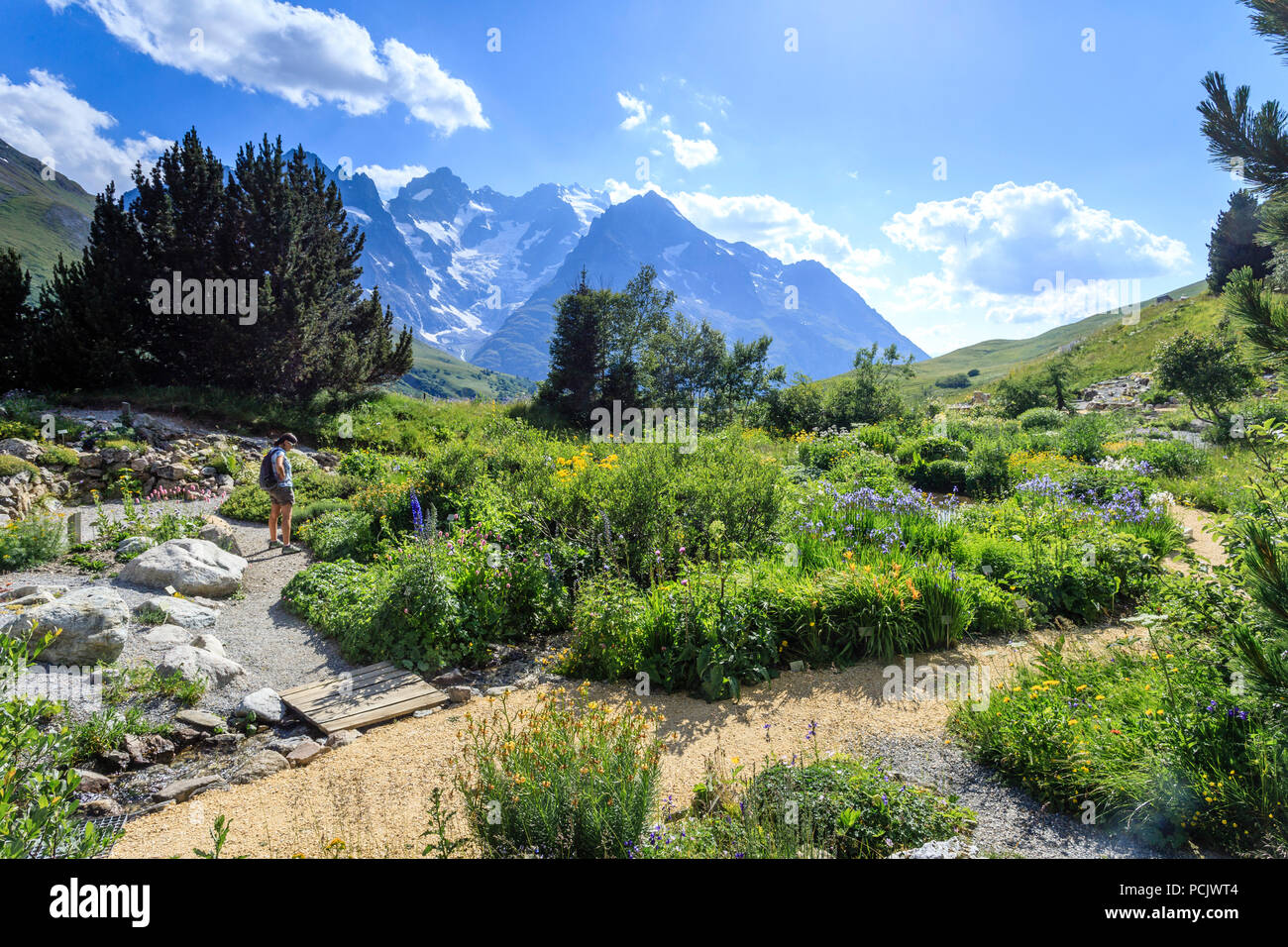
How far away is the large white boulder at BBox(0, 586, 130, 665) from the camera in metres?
5.32

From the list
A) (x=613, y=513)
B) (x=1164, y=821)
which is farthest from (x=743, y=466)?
(x=1164, y=821)

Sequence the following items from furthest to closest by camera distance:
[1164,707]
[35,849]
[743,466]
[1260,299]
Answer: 1. [743,466]
2. [1164,707]
3. [1260,299]
4. [35,849]

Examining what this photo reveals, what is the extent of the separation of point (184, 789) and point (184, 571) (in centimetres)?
460

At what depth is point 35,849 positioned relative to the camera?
8.34ft

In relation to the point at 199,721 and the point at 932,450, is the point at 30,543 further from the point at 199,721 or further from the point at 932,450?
the point at 932,450

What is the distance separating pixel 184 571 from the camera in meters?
7.80

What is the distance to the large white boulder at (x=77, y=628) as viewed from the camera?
532 cm

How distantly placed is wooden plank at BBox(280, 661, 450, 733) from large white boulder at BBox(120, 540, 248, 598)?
321cm

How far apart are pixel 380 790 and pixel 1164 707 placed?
200 inches

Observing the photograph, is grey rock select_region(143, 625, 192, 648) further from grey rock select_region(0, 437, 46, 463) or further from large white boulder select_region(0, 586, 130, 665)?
grey rock select_region(0, 437, 46, 463)

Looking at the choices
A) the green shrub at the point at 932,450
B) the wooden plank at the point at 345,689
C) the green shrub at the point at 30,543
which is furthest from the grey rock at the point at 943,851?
the green shrub at the point at 932,450

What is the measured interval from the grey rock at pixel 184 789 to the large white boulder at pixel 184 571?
4.32 metres

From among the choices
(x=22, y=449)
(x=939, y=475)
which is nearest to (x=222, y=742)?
(x=22, y=449)

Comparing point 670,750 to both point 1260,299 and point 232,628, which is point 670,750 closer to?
point 1260,299
